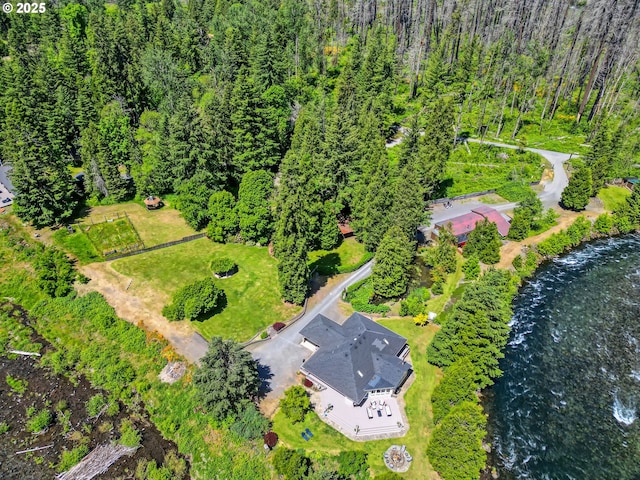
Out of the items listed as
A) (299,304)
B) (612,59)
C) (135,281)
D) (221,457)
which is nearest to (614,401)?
(299,304)

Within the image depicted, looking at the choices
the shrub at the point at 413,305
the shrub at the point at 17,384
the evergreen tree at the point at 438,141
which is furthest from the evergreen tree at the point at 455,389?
the shrub at the point at 17,384

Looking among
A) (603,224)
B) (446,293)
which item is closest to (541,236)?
(603,224)

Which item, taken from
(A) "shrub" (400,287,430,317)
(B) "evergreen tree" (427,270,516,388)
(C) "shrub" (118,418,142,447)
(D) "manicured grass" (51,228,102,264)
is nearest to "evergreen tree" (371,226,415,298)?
(A) "shrub" (400,287,430,317)

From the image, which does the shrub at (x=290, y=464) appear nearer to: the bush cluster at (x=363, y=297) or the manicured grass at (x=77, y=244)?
the bush cluster at (x=363, y=297)

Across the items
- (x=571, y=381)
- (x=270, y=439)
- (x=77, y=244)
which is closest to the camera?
(x=270, y=439)

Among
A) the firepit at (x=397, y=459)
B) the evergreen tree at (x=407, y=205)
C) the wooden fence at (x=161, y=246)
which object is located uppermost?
the evergreen tree at (x=407, y=205)

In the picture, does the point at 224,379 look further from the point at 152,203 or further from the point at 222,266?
the point at 152,203

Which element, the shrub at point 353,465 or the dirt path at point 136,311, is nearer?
the shrub at point 353,465
